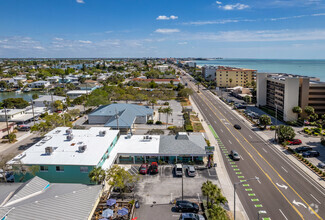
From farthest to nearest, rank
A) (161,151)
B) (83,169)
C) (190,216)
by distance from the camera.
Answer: (161,151) → (83,169) → (190,216)

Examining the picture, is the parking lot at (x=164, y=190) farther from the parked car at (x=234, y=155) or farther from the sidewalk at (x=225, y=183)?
the parked car at (x=234, y=155)

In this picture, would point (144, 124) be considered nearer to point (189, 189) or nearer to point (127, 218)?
point (189, 189)

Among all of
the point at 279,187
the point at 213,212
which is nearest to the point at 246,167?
the point at 279,187

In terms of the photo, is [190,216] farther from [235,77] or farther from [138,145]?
[235,77]

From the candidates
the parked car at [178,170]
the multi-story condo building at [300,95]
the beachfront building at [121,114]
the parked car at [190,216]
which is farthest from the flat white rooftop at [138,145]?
the multi-story condo building at [300,95]

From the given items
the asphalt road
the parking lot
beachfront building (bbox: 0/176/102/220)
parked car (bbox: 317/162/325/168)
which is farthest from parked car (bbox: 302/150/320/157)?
beachfront building (bbox: 0/176/102/220)

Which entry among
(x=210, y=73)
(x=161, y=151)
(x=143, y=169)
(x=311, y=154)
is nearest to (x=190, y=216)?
(x=143, y=169)

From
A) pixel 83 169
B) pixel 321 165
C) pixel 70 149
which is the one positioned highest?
pixel 70 149

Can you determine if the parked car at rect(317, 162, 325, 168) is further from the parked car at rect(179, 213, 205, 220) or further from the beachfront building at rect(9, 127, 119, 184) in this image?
the beachfront building at rect(9, 127, 119, 184)

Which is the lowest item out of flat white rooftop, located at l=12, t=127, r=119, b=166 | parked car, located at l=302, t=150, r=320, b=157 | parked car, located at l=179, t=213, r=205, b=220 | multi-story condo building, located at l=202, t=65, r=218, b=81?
parked car, located at l=179, t=213, r=205, b=220
